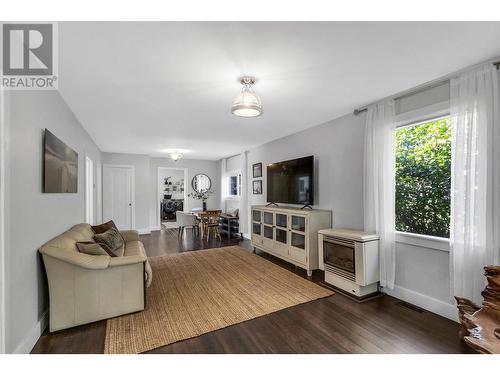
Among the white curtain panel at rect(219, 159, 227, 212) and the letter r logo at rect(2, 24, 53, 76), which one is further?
the white curtain panel at rect(219, 159, 227, 212)

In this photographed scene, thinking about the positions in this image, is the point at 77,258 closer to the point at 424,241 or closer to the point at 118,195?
the point at 424,241

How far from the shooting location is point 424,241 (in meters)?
2.41

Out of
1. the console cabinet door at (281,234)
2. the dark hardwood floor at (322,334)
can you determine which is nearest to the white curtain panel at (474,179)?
the dark hardwood floor at (322,334)

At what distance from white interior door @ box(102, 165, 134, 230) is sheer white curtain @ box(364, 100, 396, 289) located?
21.0 feet

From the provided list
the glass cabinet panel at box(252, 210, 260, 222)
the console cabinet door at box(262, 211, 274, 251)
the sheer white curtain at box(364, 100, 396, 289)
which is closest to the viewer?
the sheer white curtain at box(364, 100, 396, 289)

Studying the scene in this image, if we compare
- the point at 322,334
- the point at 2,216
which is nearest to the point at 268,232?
the point at 322,334

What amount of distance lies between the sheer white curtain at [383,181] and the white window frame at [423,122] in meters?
0.10

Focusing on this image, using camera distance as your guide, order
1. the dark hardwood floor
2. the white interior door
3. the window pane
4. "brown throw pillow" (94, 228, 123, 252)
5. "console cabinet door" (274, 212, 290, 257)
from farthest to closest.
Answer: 1. the window pane
2. the white interior door
3. "console cabinet door" (274, 212, 290, 257)
4. "brown throw pillow" (94, 228, 123, 252)
5. the dark hardwood floor

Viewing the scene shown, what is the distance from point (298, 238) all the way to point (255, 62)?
105 inches

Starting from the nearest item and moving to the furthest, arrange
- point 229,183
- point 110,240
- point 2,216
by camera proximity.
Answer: point 2,216
point 110,240
point 229,183

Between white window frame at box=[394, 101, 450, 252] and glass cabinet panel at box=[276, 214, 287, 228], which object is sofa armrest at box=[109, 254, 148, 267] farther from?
white window frame at box=[394, 101, 450, 252]

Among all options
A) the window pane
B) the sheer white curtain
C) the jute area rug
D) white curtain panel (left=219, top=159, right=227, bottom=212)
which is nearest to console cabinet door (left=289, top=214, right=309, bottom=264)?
the jute area rug

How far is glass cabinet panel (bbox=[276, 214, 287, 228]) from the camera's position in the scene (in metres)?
3.93

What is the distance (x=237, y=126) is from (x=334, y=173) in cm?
179
